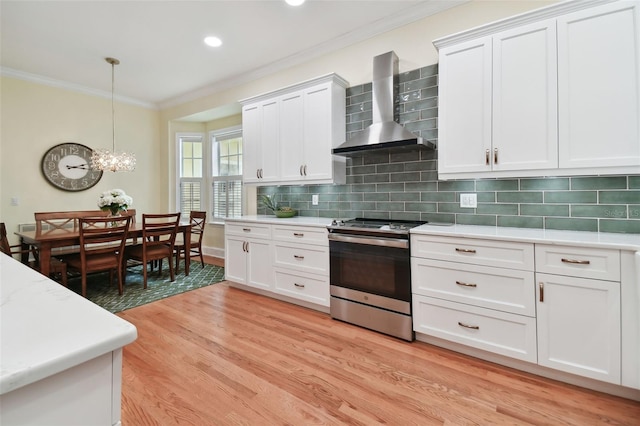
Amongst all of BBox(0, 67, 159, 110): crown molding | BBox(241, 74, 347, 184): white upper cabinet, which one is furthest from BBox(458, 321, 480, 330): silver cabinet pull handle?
BBox(0, 67, 159, 110): crown molding

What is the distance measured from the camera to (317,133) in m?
3.21

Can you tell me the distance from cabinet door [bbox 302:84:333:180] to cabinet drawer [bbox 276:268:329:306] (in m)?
1.05

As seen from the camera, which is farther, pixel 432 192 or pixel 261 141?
pixel 261 141

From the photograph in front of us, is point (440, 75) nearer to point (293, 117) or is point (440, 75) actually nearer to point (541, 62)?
point (541, 62)

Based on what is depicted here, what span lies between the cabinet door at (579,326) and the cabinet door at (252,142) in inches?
121

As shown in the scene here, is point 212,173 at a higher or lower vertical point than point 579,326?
higher

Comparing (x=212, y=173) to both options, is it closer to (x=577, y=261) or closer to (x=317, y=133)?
(x=317, y=133)

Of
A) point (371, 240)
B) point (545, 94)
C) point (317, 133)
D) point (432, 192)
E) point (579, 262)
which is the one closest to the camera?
point (579, 262)

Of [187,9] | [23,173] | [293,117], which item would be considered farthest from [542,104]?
[23,173]

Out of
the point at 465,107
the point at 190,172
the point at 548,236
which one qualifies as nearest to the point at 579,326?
the point at 548,236

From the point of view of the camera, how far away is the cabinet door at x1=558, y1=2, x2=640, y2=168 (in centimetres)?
184

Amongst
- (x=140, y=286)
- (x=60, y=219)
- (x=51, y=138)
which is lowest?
(x=140, y=286)

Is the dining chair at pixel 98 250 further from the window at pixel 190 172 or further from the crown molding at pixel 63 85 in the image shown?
the crown molding at pixel 63 85

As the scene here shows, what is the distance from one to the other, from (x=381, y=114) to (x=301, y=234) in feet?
4.59
